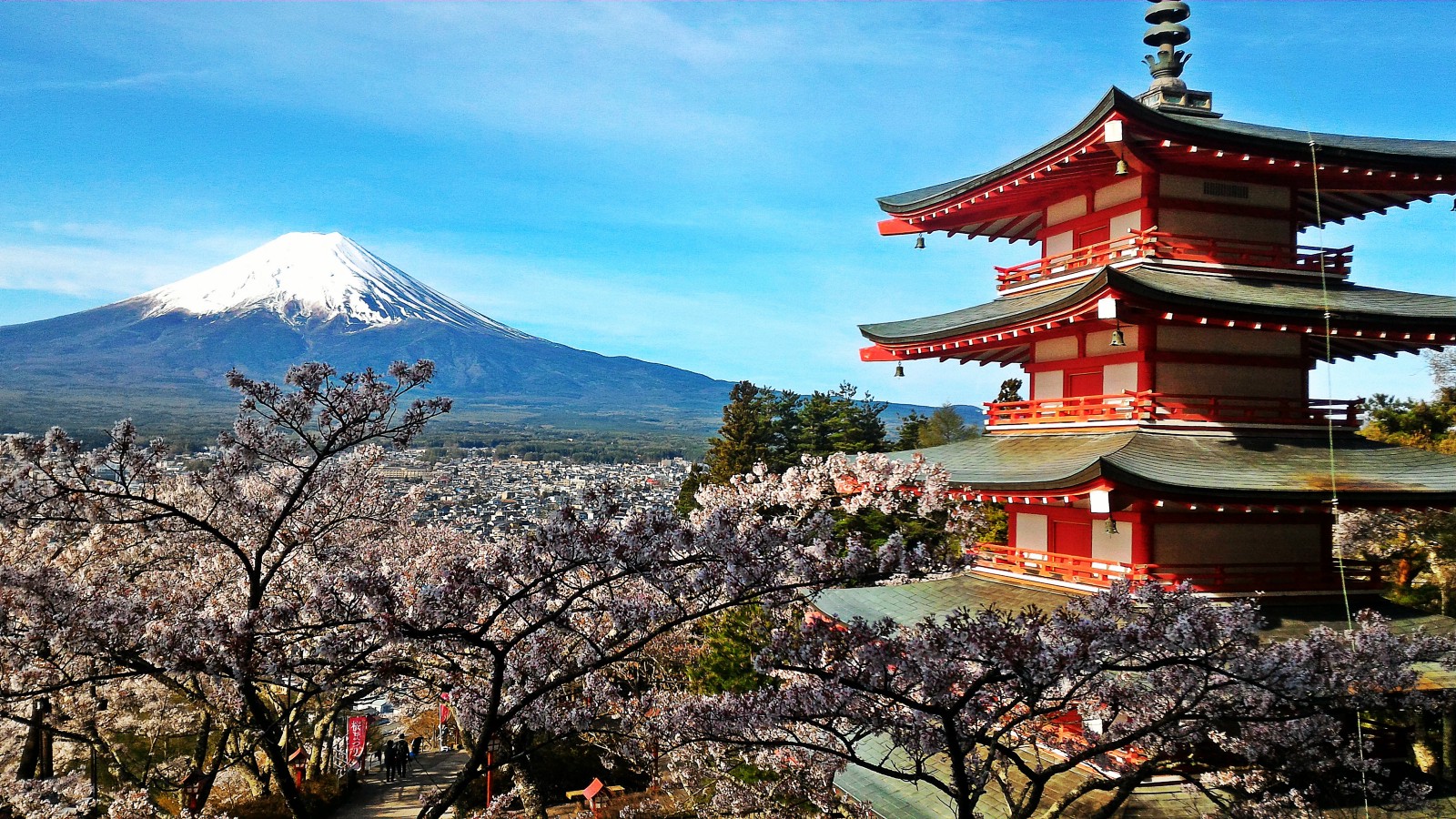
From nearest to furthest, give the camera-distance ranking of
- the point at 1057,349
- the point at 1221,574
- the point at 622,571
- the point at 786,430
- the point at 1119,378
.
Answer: the point at 622,571 < the point at 1221,574 < the point at 1119,378 < the point at 1057,349 < the point at 786,430

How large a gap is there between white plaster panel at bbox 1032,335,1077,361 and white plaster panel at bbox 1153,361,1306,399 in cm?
119

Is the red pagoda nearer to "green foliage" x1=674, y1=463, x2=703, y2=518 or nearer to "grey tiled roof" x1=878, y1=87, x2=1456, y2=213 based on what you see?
"grey tiled roof" x1=878, y1=87, x2=1456, y2=213

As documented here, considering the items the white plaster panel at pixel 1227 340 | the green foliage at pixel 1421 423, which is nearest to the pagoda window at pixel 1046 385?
the white plaster panel at pixel 1227 340

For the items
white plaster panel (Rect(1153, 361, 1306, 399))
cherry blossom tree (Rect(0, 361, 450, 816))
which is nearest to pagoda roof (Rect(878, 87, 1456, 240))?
white plaster panel (Rect(1153, 361, 1306, 399))

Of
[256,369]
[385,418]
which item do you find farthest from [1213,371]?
[256,369]

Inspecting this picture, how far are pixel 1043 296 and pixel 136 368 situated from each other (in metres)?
118

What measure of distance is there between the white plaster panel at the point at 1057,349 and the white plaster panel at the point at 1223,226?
5.48 ft

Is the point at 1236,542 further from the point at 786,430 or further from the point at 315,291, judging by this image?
the point at 315,291

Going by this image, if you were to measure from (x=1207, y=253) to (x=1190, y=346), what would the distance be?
1159 millimetres

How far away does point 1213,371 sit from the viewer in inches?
380

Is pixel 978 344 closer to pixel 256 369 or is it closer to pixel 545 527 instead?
pixel 545 527

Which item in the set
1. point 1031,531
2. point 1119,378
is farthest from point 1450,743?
point 1119,378

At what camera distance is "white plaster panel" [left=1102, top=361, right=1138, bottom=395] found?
958cm

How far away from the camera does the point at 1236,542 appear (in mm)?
9203
